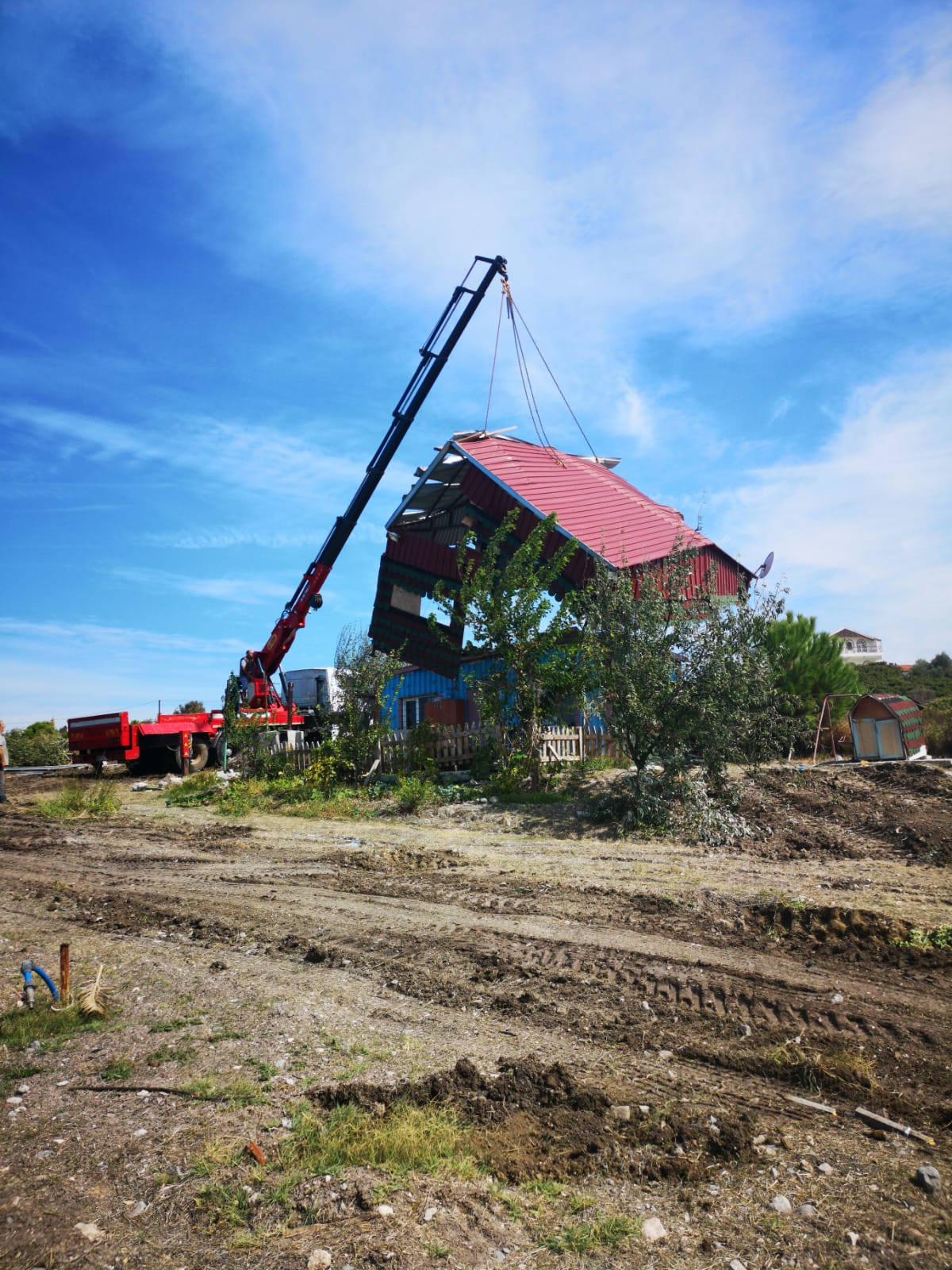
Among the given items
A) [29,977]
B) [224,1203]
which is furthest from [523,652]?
[224,1203]

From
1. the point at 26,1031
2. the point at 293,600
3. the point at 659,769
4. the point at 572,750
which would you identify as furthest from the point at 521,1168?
the point at 293,600

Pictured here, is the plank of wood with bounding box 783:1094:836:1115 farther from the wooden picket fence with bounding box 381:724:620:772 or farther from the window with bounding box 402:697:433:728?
the window with bounding box 402:697:433:728

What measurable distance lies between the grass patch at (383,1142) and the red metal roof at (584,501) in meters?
15.5

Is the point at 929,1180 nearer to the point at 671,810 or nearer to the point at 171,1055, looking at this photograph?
the point at 171,1055

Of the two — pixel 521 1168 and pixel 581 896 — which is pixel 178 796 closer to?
pixel 581 896

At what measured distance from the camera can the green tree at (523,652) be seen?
15742 mm

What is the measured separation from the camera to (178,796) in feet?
57.2

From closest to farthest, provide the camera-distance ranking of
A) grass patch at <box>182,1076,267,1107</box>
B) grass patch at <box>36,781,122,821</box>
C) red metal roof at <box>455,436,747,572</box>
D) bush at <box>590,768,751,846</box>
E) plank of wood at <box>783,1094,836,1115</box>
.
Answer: plank of wood at <box>783,1094,836,1115</box>, grass patch at <box>182,1076,267,1107</box>, bush at <box>590,768,751,846</box>, grass patch at <box>36,781,122,821</box>, red metal roof at <box>455,436,747,572</box>

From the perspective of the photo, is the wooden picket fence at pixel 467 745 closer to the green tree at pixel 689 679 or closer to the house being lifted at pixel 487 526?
the house being lifted at pixel 487 526

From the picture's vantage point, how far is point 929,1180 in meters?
3.30

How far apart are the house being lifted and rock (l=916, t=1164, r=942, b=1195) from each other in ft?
50.7

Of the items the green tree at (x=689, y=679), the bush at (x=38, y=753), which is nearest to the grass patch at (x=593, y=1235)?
the green tree at (x=689, y=679)

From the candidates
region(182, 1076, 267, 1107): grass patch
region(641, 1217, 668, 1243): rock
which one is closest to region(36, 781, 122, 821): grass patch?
region(182, 1076, 267, 1107): grass patch

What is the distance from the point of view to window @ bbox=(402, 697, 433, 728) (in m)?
27.3
